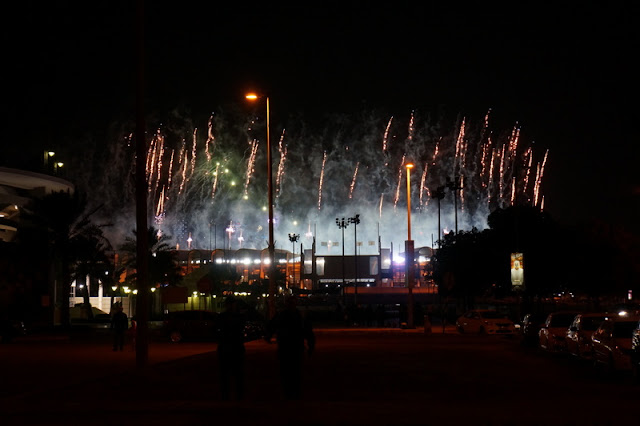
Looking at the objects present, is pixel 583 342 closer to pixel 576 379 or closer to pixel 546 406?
pixel 576 379

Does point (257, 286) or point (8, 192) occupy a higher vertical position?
point (8, 192)

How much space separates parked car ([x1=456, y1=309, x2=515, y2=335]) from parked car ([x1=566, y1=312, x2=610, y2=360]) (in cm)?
1700

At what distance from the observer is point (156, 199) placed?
7644cm

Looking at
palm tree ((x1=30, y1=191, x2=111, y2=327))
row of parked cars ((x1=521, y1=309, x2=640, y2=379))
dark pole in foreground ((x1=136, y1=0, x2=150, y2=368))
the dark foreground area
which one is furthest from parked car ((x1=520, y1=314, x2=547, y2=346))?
palm tree ((x1=30, y1=191, x2=111, y2=327))

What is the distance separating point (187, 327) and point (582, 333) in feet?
63.2

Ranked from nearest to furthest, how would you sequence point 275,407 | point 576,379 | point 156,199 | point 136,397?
point 275,407 → point 136,397 → point 576,379 → point 156,199

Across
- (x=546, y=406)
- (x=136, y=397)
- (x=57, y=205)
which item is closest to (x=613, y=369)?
(x=546, y=406)

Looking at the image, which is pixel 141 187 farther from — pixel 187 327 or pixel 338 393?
pixel 187 327

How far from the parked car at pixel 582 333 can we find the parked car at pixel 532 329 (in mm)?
7109

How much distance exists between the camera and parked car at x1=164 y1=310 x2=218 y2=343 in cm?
3622

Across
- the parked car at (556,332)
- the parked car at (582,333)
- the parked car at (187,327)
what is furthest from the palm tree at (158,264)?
the parked car at (582,333)

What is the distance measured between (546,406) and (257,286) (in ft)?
212

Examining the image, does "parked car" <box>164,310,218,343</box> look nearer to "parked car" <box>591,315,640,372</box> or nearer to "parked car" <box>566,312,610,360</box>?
"parked car" <box>566,312,610,360</box>

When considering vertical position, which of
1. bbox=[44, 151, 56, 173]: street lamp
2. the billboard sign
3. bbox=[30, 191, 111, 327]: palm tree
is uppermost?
bbox=[44, 151, 56, 173]: street lamp
